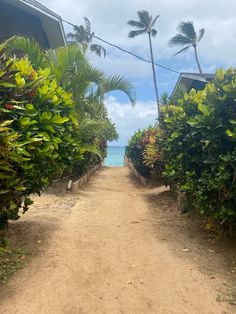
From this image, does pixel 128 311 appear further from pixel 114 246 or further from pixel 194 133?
pixel 194 133

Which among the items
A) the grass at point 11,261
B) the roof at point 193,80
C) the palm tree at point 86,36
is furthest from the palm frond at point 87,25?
the grass at point 11,261

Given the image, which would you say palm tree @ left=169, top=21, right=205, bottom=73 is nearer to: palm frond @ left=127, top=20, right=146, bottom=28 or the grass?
palm frond @ left=127, top=20, right=146, bottom=28

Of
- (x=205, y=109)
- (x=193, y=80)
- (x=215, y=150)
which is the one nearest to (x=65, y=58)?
(x=205, y=109)

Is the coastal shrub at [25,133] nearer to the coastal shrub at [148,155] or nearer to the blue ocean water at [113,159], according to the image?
the coastal shrub at [148,155]

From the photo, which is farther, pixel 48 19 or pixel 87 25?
pixel 87 25

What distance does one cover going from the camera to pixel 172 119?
7.21 meters

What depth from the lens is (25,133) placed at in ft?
14.6

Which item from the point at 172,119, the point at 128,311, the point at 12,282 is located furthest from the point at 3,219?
the point at 172,119

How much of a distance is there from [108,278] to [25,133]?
2032 mm

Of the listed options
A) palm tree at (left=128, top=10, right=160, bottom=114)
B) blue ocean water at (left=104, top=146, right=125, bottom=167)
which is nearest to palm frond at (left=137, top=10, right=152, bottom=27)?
palm tree at (left=128, top=10, right=160, bottom=114)

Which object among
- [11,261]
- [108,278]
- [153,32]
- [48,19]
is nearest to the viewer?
[108,278]

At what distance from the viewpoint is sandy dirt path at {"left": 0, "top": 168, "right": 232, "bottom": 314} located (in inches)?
147

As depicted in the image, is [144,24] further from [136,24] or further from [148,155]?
[148,155]

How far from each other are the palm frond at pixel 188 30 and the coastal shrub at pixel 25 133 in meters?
36.9
